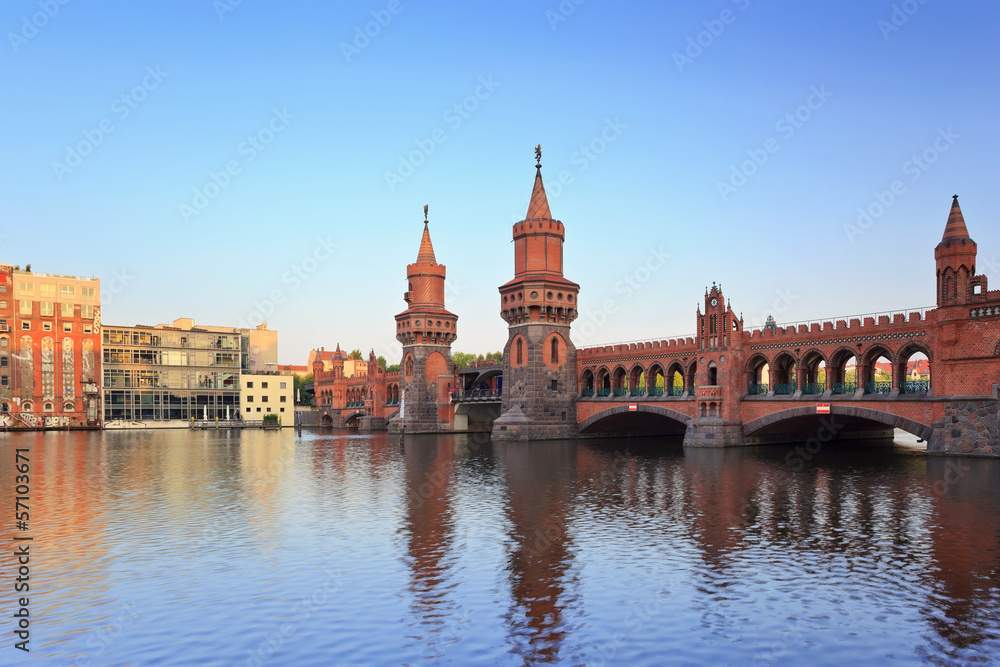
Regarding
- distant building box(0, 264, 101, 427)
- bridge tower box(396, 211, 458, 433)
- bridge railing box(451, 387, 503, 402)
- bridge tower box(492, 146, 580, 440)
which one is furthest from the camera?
distant building box(0, 264, 101, 427)

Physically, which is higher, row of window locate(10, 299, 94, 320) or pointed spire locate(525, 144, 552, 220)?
pointed spire locate(525, 144, 552, 220)

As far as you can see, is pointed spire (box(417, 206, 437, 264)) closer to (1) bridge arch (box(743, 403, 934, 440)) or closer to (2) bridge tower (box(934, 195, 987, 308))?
(1) bridge arch (box(743, 403, 934, 440))

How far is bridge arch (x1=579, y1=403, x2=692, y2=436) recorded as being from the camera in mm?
66000

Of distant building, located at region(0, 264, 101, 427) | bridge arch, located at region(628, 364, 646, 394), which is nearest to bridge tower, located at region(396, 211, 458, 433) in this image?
bridge arch, located at region(628, 364, 646, 394)

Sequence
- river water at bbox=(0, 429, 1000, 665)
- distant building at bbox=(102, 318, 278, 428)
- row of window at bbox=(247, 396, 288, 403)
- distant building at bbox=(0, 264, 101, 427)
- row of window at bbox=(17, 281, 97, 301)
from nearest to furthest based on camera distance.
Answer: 1. river water at bbox=(0, 429, 1000, 665)
2. distant building at bbox=(0, 264, 101, 427)
3. row of window at bbox=(17, 281, 97, 301)
4. distant building at bbox=(102, 318, 278, 428)
5. row of window at bbox=(247, 396, 288, 403)

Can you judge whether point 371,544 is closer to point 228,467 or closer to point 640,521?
point 640,521

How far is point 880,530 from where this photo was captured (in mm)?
22125

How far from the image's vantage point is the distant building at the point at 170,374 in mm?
114375

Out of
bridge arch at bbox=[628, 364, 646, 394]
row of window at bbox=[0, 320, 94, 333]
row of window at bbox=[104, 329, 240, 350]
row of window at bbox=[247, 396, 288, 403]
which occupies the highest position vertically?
row of window at bbox=[0, 320, 94, 333]

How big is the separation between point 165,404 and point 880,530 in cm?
11711

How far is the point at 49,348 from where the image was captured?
10719 cm

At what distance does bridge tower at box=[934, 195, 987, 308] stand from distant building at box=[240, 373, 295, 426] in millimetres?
108695

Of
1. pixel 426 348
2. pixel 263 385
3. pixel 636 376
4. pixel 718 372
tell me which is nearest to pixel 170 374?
pixel 263 385

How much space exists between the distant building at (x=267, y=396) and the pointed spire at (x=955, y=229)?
359 feet
